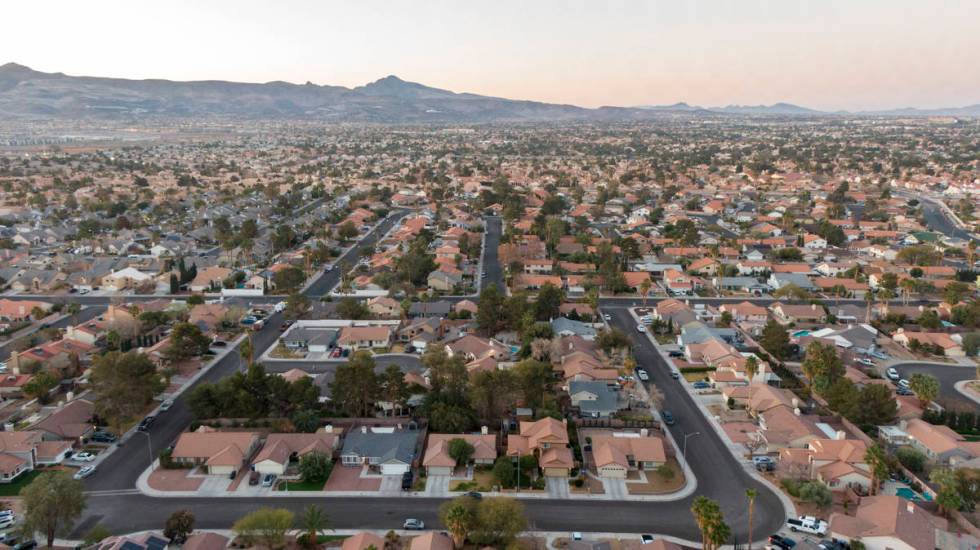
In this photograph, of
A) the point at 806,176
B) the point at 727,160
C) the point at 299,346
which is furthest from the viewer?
the point at 727,160

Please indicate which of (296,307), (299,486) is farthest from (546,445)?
(296,307)

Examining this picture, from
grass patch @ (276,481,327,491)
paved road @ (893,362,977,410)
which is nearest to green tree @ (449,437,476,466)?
grass patch @ (276,481,327,491)

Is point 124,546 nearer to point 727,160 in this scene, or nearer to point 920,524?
point 920,524

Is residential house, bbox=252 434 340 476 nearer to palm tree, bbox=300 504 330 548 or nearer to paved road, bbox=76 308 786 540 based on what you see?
paved road, bbox=76 308 786 540

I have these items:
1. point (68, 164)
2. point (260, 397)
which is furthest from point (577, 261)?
point (68, 164)

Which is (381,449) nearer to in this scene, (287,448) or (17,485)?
(287,448)
